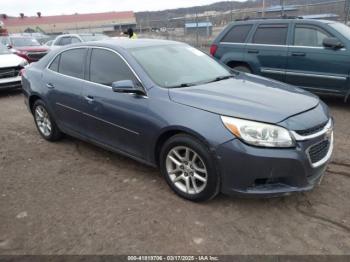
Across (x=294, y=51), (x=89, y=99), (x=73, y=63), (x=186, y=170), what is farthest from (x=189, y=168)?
(x=294, y=51)

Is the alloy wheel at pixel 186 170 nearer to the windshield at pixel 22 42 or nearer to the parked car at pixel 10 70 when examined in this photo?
the parked car at pixel 10 70

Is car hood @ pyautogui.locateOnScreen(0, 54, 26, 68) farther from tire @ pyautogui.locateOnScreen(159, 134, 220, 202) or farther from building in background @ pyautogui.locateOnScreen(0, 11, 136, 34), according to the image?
building in background @ pyautogui.locateOnScreen(0, 11, 136, 34)

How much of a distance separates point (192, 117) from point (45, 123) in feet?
10.6

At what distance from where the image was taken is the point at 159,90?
3.95 meters

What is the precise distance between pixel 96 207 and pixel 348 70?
5339 mm

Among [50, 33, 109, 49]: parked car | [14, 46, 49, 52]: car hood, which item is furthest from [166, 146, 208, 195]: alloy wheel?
[14, 46, 49, 52]: car hood

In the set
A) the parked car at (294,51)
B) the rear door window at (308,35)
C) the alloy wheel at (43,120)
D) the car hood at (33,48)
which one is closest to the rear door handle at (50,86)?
the alloy wheel at (43,120)

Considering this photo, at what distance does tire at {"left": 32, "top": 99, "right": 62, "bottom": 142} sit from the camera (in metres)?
5.71

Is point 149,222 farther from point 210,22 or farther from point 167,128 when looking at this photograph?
point 210,22

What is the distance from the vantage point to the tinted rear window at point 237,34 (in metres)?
8.28

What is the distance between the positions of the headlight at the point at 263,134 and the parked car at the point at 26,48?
38.1 ft

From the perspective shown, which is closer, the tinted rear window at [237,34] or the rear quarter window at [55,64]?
the rear quarter window at [55,64]

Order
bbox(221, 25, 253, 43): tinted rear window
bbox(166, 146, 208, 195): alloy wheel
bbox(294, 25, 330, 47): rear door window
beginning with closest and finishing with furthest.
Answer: bbox(166, 146, 208, 195): alloy wheel, bbox(294, 25, 330, 47): rear door window, bbox(221, 25, 253, 43): tinted rear window

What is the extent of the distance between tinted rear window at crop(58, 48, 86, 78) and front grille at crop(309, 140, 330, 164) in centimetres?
302
